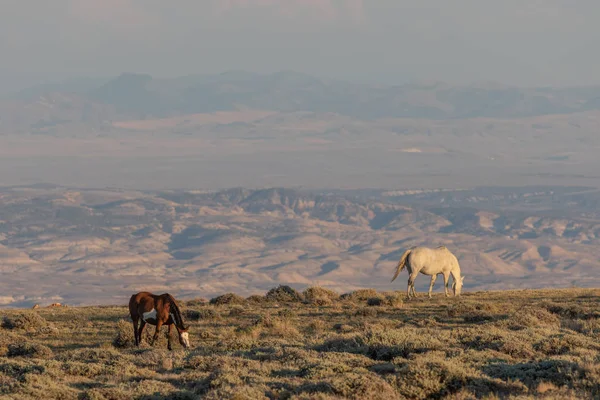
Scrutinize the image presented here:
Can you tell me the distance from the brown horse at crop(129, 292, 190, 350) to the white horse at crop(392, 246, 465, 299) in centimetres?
1188

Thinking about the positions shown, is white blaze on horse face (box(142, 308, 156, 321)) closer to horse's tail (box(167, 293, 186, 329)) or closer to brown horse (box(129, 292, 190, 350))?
brown horse (box(129, 292, 190, 350))

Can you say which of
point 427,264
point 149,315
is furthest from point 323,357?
point 427,264

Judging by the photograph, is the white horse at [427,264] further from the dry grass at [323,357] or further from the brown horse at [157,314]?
the brown horse at [157,314]

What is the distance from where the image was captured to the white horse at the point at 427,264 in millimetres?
32781

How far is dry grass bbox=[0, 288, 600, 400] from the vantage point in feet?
49.9

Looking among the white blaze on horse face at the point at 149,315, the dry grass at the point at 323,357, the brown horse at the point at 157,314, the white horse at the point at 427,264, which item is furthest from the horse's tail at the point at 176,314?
the white horse at the point at 427,264

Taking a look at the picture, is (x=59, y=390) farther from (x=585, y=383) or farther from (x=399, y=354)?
(x=585, y=383)

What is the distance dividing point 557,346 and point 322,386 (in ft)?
20.2

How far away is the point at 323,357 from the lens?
18.2 m

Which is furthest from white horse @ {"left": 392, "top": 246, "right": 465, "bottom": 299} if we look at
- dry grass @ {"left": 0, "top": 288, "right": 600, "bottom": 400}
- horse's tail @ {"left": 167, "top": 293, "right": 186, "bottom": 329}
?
horse's tail @ {"left": 167, "top": 293, "right": 186, "bottom": 329}

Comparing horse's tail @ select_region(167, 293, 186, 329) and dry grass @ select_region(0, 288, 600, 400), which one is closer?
dry grass @ select_region(0, 288, 600, 400)

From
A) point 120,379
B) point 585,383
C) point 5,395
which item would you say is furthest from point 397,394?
point 5,395

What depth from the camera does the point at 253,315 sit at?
2850 centimetres

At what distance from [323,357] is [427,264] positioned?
16.0 metres
